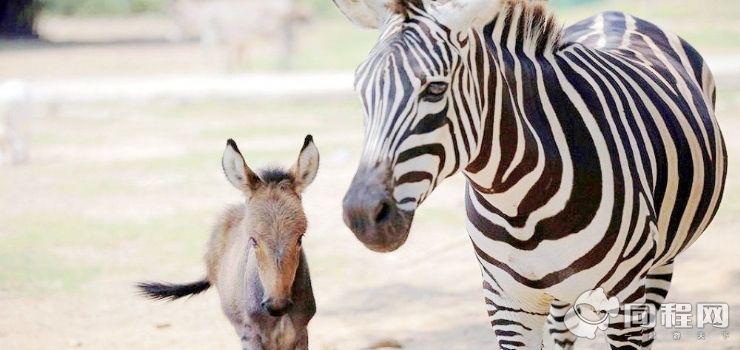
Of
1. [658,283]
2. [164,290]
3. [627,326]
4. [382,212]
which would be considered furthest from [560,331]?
[164,290]

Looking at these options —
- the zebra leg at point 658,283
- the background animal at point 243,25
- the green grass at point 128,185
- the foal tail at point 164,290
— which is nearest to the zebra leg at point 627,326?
the zebra leg at point 658,283

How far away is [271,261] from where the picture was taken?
448 centimetres

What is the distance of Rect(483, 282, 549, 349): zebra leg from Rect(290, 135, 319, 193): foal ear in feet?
3.80

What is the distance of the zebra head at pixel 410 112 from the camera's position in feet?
10.4

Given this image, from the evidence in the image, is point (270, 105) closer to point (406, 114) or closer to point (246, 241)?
point (246, 241)

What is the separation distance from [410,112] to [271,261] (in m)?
1.48

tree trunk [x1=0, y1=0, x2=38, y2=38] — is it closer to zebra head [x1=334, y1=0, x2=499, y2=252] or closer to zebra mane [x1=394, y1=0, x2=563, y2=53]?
zebra mane [x1=394, y1=0, x2=563, y2=53]

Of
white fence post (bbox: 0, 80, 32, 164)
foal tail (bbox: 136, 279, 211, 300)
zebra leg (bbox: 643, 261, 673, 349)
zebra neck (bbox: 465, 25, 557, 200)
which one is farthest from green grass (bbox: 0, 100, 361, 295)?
zebra neck (bbox: 465, 25, 557, 200)

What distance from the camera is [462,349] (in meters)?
6.09

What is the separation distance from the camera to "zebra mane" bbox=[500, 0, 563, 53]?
12.1 ft

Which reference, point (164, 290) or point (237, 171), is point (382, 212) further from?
point (164, 290)

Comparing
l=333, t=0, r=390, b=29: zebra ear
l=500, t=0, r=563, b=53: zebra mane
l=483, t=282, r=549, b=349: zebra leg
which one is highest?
l=500, t=0, r=563, b=53: zebra mane

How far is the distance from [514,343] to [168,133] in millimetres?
12916

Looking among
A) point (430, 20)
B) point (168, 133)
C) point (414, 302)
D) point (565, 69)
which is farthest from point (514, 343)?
point (168, 133)
